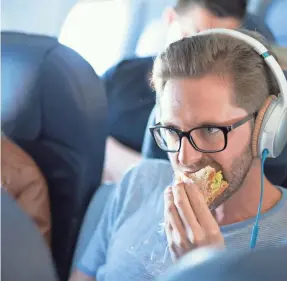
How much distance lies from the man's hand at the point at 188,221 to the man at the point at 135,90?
1.02m

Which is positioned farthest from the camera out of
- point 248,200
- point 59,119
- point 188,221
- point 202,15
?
point 202,15

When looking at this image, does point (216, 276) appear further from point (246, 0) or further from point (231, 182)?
point (246, 0)

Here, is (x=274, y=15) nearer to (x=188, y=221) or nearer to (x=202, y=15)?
(x=202, y=15)

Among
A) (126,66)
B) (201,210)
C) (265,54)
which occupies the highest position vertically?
(265,54)

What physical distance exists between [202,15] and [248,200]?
39.6 inches

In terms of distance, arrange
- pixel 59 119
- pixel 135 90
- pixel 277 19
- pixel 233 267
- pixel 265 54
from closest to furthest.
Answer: pixel 233 267 → pixel 265 54 → pixel 59 119 → pixel 135 90 → pixel 277 19

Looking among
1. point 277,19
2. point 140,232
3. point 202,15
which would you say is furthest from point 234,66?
point 277,19

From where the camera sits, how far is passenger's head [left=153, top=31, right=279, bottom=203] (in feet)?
3.44

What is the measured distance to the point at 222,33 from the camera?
41.8 inches

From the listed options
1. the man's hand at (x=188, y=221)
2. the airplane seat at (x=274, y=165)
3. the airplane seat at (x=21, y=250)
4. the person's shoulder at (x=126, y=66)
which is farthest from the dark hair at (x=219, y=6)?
the airplane seat at (x=21, y=250)

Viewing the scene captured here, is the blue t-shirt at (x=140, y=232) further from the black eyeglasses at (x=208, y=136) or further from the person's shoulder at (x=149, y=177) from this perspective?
the black eyeglasses at (x=208, y=136)

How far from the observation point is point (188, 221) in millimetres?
902

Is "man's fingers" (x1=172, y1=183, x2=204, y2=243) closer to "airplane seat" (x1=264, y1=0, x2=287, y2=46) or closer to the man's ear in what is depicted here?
the man's ear

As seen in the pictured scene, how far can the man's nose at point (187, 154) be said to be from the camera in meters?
1.07
